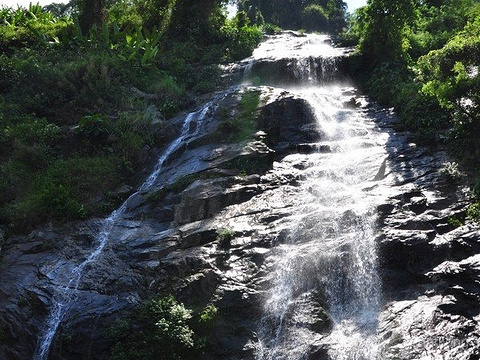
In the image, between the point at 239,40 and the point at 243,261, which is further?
the point at 239,40

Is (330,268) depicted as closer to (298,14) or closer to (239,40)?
(239,40)

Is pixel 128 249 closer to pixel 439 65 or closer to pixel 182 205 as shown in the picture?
pixel 182 205

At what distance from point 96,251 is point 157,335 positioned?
3.59 meters

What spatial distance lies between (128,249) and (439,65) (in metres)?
10.2

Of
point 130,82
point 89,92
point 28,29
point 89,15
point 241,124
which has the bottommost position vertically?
point 241,124

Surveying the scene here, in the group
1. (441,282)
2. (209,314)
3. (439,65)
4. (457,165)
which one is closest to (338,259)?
(441,282)

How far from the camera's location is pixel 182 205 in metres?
13.2

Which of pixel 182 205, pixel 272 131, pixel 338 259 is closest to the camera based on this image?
pixel 338 259

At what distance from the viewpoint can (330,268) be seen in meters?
10.5

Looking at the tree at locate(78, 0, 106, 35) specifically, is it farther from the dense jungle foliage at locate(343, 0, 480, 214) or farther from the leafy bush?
the dense jungle foliage at locate(343, 0, 480, 214)

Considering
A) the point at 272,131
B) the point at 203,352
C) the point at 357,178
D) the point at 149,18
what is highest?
the point at 149,18

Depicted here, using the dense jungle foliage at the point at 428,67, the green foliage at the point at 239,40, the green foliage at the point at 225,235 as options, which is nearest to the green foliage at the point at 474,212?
the dense jungle foliage at the point at 428,67

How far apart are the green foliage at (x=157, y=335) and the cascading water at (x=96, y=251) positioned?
1.46 m

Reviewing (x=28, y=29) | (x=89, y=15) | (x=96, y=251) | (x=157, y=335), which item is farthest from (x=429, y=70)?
(x=28, y=29)
